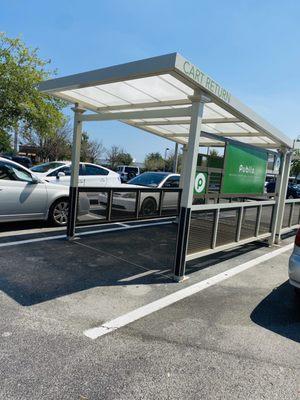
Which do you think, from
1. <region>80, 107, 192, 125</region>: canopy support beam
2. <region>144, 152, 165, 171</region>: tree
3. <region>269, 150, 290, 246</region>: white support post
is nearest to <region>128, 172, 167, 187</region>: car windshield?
<region>269, 150, 290, 246</region>: white support post

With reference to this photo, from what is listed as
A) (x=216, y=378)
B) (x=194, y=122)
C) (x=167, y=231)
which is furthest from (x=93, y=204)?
(x=216, y=378)

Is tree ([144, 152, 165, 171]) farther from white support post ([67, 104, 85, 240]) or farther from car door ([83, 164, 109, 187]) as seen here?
white support post ([67, 104, 85, 240])

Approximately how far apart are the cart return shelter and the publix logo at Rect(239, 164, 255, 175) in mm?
20

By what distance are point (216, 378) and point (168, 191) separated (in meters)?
7.20

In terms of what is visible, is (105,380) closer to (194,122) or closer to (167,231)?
(194,122)

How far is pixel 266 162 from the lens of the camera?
7.68m

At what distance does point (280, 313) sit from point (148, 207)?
554 centimetres

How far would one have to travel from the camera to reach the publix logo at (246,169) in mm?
6655

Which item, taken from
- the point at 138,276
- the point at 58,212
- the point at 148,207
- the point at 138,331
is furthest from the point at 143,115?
the point at 148,207

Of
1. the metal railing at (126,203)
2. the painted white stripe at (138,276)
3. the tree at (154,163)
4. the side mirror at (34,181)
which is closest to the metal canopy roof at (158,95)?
the metal railing at (126,203)

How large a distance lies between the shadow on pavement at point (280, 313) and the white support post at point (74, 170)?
3915 millimetres

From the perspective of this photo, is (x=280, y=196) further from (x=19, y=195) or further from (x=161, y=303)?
(x=19, y=195)

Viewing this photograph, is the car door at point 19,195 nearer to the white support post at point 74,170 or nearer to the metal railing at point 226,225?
the white support post at point 74,170

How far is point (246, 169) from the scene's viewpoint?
6.84 metres
